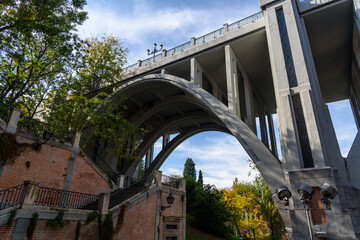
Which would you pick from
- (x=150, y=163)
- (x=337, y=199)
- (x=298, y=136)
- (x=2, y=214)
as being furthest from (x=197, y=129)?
(x=2, y=214)

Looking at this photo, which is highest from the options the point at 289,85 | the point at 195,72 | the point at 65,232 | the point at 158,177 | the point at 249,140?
the point at 195,72

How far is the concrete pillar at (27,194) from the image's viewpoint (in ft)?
23.1

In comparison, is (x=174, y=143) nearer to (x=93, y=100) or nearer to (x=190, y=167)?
(x=93, y=100)

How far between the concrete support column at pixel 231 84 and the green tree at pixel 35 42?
8.74 meters

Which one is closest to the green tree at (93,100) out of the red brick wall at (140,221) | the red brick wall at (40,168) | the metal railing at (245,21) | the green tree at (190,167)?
the red brick wall at (40,168)

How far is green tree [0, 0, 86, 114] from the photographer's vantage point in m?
9.45

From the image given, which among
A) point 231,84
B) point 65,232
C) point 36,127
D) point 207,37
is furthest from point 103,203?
point 207,37

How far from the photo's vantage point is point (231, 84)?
1339cm

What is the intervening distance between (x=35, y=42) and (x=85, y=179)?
343 inches

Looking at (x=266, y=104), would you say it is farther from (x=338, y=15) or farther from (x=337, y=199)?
(x=337, y=199)

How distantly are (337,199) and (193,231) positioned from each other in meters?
10.7

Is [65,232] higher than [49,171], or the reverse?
[49,171]

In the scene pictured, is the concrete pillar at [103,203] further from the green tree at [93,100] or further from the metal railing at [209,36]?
the metal railing at [209,36]

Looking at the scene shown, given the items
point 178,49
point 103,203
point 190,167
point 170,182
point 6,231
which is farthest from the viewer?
point 190,167
